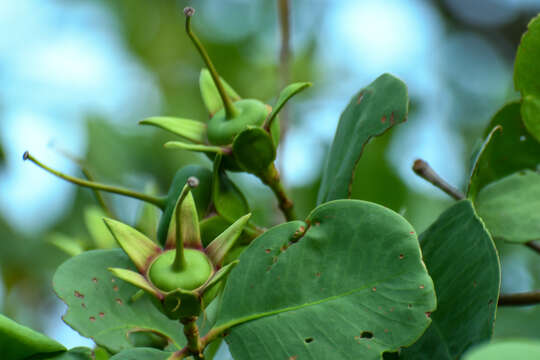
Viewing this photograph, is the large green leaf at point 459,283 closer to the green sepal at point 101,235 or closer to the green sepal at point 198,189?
the green sepal at point 198,189

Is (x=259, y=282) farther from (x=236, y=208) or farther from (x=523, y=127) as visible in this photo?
(x=523, y=127)

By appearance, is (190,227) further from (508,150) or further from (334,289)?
(508,150)

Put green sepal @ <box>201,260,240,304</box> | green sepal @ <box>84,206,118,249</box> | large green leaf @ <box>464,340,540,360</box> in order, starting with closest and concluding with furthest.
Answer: large green leaf @ <box>464,340,540,360</box>, green sepal @ <box>201,260,240,304</box>, green sepal @ <box>84,206,118,249</box>

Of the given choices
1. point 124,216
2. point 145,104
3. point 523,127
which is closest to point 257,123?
point 523,127

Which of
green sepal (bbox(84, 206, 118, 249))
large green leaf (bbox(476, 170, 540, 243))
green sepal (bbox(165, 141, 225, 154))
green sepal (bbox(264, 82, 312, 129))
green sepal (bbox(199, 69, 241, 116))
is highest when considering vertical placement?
green sepal (bbox(264, 82, 312, 129))

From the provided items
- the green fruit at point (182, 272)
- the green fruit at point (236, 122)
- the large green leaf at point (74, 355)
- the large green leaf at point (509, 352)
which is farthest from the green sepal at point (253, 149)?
the large green leaf at point (509, 352)

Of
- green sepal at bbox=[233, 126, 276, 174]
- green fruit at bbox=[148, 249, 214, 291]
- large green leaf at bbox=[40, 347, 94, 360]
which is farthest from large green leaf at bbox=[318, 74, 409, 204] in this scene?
large green leaf at bbox=[40, 347, 94, 360]

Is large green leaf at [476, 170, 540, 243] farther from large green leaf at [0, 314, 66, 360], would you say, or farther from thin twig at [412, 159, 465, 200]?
large green leaf at [0, 314, 66, 360]
